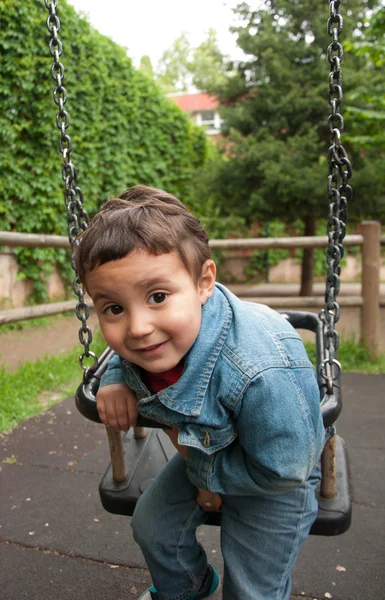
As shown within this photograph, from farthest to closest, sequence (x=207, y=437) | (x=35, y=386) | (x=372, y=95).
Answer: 1. (x=372, y=95)
2. (x=35, y=386)
3. (x=207, y=437)

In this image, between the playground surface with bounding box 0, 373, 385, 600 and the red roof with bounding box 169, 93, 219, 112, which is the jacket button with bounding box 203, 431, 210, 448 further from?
the red roof with bounding box 169, 93, 219, 112

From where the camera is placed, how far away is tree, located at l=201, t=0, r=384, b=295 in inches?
268

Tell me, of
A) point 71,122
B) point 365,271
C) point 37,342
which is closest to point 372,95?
point 365,271

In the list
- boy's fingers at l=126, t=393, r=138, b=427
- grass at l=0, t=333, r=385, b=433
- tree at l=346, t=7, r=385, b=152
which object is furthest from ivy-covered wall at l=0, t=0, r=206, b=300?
boy's fingers at l=126, t=393, r=138, b=427

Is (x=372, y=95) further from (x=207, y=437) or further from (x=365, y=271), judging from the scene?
(x=207, y=437)

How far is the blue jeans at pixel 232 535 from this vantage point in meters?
1.12

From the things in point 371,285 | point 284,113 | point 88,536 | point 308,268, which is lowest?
point 308,268

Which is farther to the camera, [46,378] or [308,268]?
[308,268]

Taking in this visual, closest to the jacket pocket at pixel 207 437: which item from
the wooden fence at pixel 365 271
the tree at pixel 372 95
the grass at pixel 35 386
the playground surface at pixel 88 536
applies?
the playground surface at pixel 88 536

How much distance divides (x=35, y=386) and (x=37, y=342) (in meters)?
1.31

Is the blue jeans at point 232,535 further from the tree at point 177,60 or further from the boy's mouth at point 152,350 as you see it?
the tree at point 177,60

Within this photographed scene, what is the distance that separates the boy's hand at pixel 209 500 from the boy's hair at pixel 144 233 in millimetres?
538

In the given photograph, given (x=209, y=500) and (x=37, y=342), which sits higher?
(x=209, y=500)

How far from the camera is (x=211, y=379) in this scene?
3.35ft
